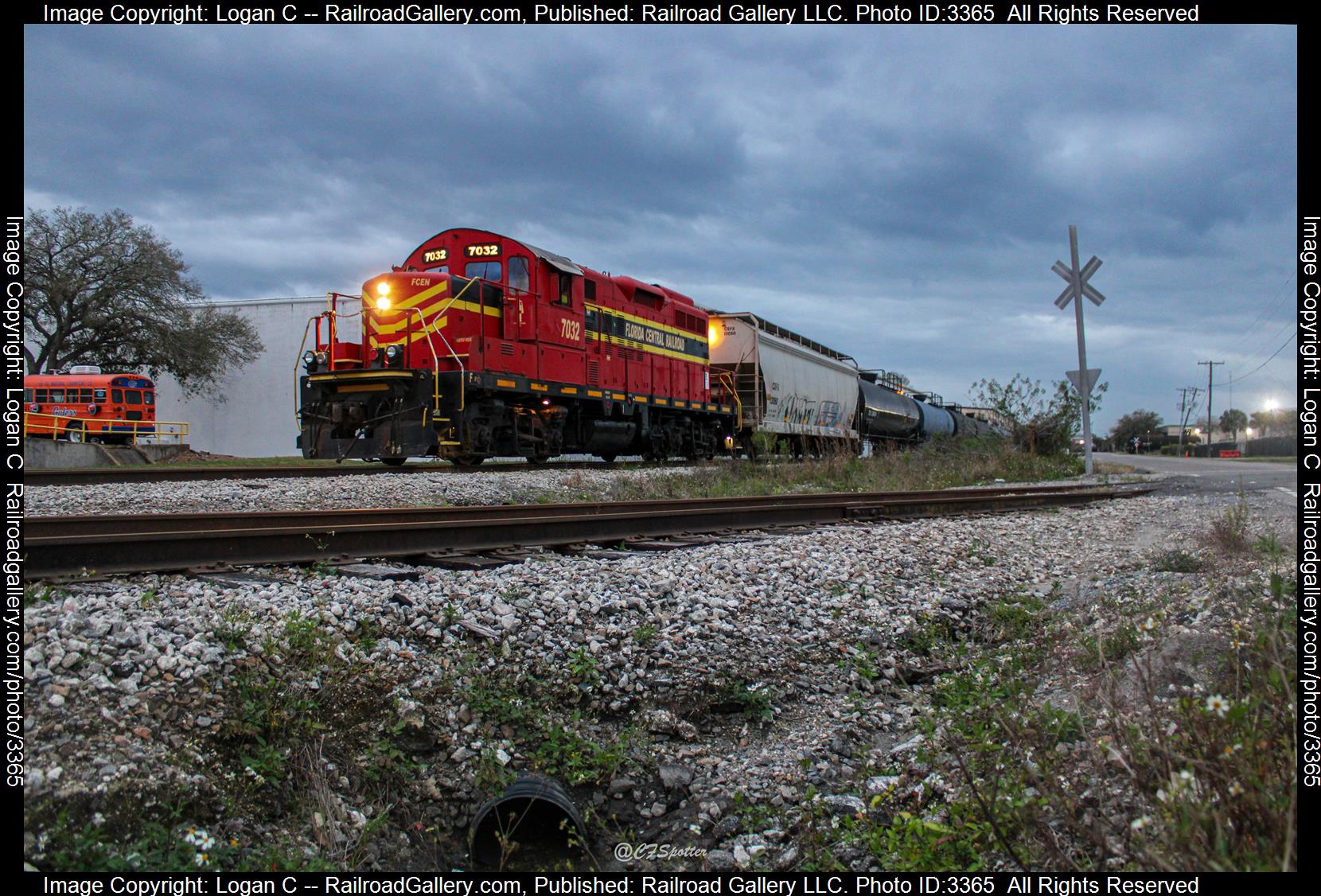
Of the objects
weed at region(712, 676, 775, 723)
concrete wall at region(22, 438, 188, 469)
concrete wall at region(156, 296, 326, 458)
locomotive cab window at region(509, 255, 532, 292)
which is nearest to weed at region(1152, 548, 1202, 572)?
weed at region(712, 676, 775, 723)

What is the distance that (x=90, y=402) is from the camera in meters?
26.2

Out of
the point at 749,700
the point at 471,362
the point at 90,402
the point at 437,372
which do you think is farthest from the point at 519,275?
the point at 90,402

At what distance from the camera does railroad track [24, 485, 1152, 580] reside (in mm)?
4148

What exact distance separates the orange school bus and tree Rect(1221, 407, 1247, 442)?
85.6m

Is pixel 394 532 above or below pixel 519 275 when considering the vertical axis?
below

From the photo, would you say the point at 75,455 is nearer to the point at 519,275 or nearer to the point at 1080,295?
the point at 519,275

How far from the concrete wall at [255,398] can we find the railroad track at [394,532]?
2857cm

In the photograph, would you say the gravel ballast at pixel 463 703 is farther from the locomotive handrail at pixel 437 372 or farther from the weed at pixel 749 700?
the locomotive handrail at pixel 437 372

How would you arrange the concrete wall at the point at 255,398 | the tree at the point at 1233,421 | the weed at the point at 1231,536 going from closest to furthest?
the weed at the point at 1231,536
the concrete wall at the point at 255,398
the tree at the point at 1233,421

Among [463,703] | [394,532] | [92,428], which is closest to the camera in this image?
[463,703]

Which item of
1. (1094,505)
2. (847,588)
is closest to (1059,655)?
(847,588)

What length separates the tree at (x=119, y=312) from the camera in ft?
96.1

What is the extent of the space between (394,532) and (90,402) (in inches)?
1080

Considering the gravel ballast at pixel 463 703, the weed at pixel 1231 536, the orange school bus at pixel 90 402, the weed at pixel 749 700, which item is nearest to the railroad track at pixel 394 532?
the gravel ballast at pixel 463 703
